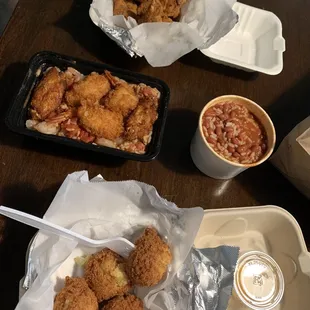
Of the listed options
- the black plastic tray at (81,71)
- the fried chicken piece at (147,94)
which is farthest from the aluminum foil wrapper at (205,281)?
the fried chicken piece at (147,94)

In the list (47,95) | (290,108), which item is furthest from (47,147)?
(290,108)

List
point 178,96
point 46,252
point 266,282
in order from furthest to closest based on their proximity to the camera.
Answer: point 178,96 → point 266,282 → point 46,252

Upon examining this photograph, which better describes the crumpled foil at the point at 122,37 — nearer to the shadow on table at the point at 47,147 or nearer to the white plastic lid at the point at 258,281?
the shadow on table at the point at 47,147

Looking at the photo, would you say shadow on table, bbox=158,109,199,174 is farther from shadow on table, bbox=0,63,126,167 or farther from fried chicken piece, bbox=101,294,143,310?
fried chicken piece, bbox=101,294,143,310

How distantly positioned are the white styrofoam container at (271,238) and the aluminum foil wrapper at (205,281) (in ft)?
0.42

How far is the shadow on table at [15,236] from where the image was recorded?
864 mm

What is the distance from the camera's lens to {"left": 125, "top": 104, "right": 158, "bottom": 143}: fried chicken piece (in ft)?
3.35

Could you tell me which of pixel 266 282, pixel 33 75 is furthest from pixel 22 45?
pixel 266 282

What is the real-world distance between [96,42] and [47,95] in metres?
0.29

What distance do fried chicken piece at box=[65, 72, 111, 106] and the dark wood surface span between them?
12 cm

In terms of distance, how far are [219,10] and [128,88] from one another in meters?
0.36

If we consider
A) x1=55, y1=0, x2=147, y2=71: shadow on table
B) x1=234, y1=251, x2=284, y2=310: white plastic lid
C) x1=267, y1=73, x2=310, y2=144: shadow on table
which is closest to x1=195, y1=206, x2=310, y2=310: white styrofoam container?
x1=234, y1=251, x2=284, y2=310: white plastic lid

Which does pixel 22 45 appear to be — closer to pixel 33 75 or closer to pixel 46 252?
pixel 33 75

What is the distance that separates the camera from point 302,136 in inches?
40.3
